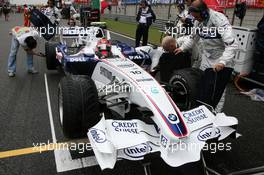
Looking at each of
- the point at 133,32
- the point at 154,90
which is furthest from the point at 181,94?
the point at 133,32

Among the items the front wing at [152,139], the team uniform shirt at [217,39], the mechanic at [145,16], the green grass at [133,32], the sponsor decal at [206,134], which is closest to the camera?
the front wing at [152,139]

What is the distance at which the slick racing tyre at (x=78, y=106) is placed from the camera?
117 inches

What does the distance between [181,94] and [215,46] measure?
759mm

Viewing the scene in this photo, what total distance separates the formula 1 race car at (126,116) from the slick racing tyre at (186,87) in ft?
1.63

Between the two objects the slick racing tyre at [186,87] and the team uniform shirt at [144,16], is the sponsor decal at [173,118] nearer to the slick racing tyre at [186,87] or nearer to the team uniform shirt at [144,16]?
the slick racing tyre at [186,87]

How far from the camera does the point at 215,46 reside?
358 centimetres

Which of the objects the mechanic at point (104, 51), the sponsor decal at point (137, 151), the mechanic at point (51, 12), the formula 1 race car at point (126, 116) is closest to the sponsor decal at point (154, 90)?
the formula 1 race car at point (126, 116)

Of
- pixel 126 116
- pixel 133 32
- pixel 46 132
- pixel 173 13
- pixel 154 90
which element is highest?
pixel 173 13

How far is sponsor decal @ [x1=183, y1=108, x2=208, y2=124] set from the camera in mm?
2714

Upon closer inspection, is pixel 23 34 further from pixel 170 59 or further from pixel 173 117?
pixel 173 117

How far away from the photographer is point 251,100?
5.13 m

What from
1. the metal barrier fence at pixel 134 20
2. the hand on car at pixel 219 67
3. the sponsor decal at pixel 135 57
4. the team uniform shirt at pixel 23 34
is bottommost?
the metal barrier fence at pixel 134 20

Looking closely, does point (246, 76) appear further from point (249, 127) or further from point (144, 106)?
point (144, 106)

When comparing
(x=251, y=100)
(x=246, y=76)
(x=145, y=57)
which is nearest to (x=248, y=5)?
(x=246, y=76)
